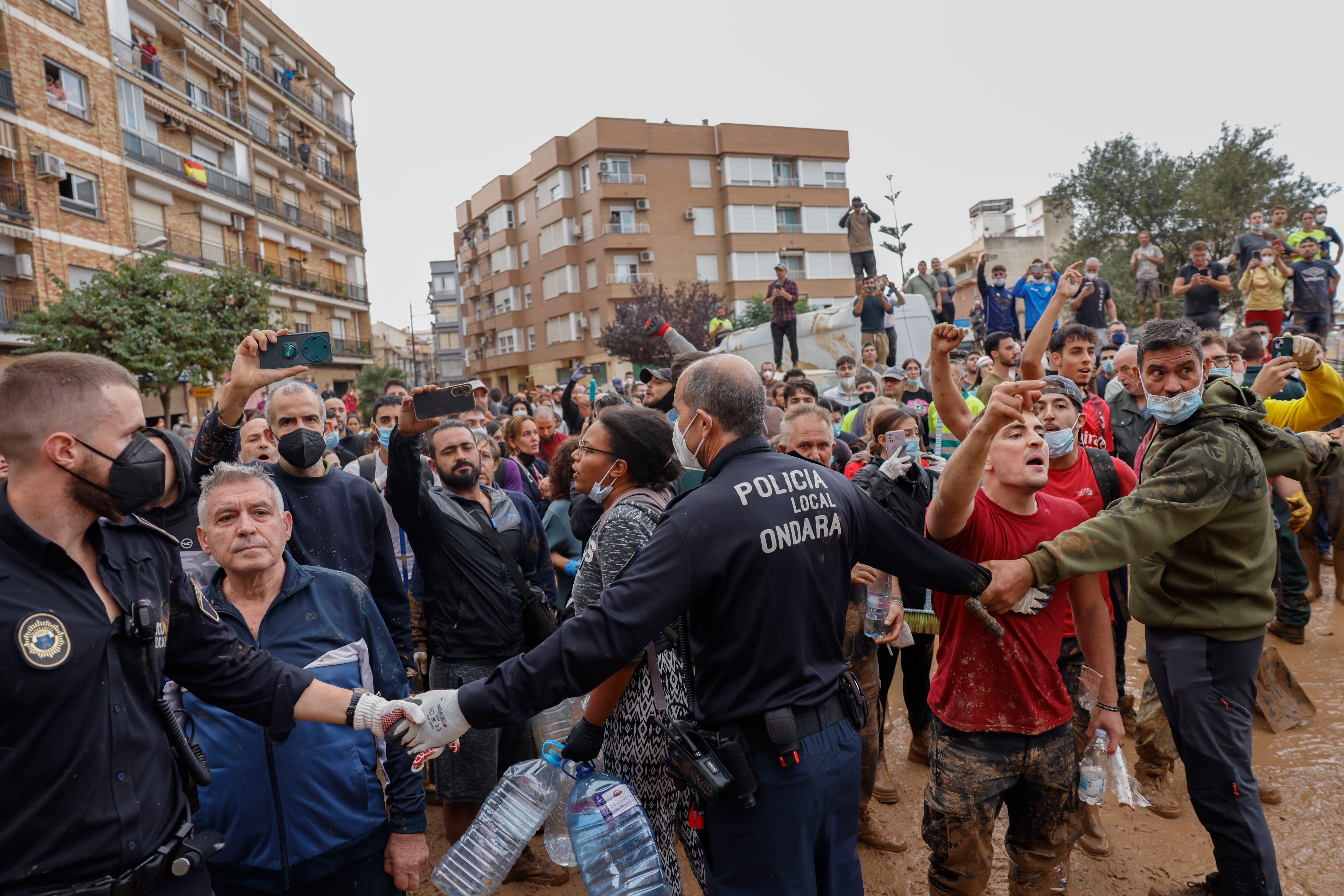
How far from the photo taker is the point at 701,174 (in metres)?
45.1

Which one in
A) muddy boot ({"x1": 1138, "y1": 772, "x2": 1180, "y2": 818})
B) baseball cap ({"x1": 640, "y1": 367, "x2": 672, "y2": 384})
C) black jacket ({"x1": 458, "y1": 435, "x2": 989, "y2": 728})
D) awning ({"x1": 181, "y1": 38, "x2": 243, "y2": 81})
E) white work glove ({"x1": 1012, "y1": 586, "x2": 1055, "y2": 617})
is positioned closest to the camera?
black jacket ({"x1": 458, "y1": 435, "x2": 989, "y2": 728})

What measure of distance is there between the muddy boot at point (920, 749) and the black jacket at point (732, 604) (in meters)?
3.00

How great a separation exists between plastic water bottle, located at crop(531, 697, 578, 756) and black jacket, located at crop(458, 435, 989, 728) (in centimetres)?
→ 201

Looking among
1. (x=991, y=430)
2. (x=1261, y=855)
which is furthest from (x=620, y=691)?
(x=1261, y=855)

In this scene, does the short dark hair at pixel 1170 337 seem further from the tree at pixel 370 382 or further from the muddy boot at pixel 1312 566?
the tree at pixel 370 382

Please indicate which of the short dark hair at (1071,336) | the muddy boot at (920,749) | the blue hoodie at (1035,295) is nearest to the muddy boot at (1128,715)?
the muddy boot at (920,749)

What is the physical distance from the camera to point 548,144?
148ft

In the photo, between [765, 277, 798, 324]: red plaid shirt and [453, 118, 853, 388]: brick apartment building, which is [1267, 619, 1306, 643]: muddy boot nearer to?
[765, 277, 798, 324]: red plaid shirt

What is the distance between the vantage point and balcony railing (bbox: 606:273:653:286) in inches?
1720

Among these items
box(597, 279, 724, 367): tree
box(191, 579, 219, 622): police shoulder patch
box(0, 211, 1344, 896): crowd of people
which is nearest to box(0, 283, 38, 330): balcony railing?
box(597, 279, 724, 367): tree

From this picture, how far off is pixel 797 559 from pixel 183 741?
1.76 m

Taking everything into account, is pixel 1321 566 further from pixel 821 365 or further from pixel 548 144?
pixel 548 144

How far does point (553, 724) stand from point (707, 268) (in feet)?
141

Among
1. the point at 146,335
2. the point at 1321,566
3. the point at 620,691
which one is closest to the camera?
the point at 620,691
